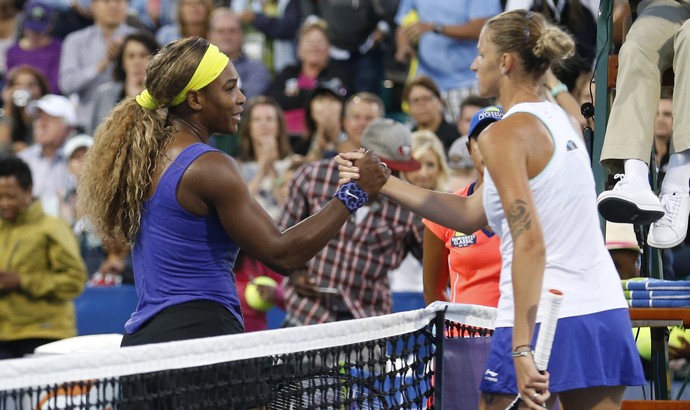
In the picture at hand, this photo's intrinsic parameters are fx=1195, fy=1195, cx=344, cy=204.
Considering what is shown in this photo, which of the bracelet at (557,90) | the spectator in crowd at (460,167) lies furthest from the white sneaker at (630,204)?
the spectator in crowd at (460,167)

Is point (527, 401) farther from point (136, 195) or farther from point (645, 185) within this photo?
point (645, 185)

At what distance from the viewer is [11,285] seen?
8125 millimetres

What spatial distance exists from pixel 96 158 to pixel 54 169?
307 inches

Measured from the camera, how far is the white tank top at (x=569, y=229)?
3.79m

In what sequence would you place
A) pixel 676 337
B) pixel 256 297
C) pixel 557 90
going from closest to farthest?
1. pixel 557 90
2. pixel 676 337
3. pixel 256 297

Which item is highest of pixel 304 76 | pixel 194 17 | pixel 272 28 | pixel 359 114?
pixel 194 17

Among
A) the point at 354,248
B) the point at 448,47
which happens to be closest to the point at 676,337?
the point at 354,248

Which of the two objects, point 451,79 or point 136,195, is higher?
point 451,79

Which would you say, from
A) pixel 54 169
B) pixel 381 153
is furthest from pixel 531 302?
pixel 54 169

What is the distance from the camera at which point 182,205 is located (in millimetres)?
4094

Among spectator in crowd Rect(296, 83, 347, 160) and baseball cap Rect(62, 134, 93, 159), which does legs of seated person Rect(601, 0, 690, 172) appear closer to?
spectator in crowd Rect(296, 83, 347, 160)

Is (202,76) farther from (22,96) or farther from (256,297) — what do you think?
(22,96)

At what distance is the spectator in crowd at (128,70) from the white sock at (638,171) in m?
6.87

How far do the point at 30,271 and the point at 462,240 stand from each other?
3909mm
